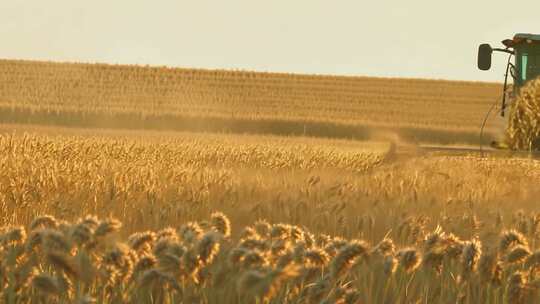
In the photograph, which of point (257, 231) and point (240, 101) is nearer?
point (257, 231)

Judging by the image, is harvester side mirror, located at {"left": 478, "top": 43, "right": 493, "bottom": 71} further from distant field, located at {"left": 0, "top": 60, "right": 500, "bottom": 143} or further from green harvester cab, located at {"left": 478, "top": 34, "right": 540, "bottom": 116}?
distant field, located at {"left": 0, "top": 60, "right": 500, "bottom": 143}

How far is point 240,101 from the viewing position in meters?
52.8

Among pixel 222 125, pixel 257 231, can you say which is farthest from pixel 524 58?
pixel 222 125

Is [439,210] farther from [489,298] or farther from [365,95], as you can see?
[365,95]

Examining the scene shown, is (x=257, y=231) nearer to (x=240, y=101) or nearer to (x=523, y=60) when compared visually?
(x=523, y=60)

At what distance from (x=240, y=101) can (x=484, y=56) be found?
39.0 metres

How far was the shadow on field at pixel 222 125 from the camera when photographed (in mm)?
44906

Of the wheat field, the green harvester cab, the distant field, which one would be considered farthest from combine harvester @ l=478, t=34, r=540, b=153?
the distant field

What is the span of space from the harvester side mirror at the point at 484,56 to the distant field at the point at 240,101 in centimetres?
2968

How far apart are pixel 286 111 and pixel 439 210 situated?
145 ft

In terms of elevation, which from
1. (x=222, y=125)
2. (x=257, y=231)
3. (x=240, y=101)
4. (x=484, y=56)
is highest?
(x=240, y=101)

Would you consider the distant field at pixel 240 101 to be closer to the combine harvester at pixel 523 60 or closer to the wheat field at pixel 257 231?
the combine harvester at pixel 523 60

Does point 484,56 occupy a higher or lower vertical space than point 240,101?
lower

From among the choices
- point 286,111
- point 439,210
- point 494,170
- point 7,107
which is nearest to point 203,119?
point 286,111
